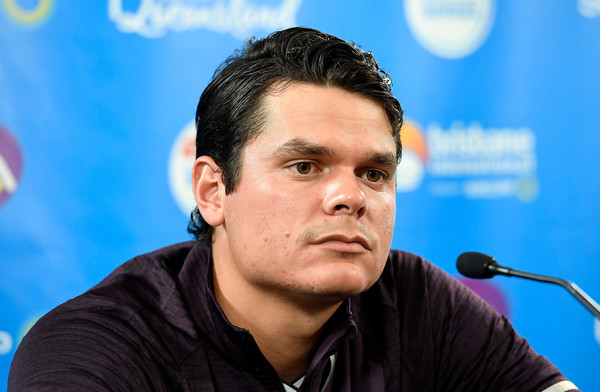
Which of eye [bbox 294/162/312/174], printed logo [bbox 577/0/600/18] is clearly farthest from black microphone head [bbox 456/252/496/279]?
printed logo [bbox 577/0/600/18]

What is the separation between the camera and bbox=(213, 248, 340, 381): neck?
160cm

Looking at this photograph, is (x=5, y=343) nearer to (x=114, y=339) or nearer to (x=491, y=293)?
(x=114, y=339)

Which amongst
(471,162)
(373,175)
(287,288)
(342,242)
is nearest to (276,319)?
(287,288)

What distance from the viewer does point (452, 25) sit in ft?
9.25

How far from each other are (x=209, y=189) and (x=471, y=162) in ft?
4.90

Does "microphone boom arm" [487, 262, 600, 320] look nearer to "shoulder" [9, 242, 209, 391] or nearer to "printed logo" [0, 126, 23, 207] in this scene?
"shoulder" [9, 242, 209, 391]

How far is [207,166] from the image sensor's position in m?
1.74

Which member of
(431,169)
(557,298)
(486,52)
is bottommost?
(557,298)

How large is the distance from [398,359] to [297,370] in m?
0.28

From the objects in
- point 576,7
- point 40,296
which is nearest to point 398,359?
point 40,296

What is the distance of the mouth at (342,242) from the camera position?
1.45 m

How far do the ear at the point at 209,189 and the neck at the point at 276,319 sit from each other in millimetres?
132

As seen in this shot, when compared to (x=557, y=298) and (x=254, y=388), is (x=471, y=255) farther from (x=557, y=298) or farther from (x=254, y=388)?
(x=557, y=298)

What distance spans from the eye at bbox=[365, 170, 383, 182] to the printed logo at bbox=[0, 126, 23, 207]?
145 centimetres
